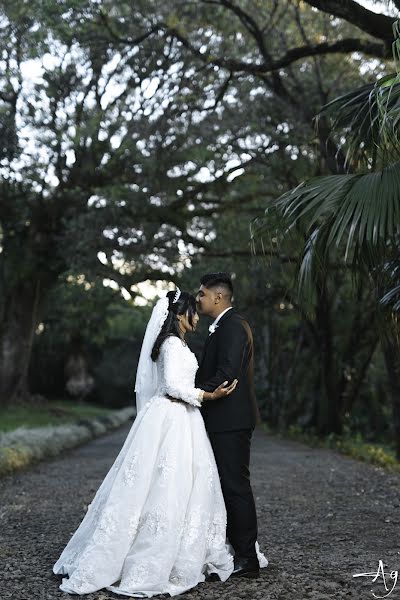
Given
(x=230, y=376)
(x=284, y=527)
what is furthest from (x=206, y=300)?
(x=284, y=527)

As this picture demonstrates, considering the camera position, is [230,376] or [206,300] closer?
[230,376]

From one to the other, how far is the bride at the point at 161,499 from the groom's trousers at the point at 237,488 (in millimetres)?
78

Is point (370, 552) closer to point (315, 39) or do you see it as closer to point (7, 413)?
point (315, 39)

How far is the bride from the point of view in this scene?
4.47 metres

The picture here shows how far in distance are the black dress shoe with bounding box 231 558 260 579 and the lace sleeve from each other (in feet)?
3.33

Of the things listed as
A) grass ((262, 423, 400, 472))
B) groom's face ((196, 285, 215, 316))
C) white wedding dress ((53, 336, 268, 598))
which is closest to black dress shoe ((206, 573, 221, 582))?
white wedding dress ((53, 336, 268, 598))

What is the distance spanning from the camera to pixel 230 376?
4.85 meters

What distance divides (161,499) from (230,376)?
0.85m

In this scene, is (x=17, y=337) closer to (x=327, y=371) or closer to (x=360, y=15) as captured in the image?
(x=327, y=371)

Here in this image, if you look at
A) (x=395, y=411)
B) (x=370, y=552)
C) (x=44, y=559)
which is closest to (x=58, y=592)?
(x=44, y=559)

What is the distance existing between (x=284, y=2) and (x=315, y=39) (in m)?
0.93

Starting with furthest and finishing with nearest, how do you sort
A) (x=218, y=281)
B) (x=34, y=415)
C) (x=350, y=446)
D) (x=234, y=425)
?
1. (x=34, y=415)
2. (x=350, y=446)
3. (x=218, y=281)
4. (x=234, y=425)

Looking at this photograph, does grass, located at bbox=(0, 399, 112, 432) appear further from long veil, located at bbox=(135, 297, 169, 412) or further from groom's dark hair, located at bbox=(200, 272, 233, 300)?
groom's dark hair, located at bbox=(200, 272, 233, 300)

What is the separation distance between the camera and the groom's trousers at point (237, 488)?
4.82 meters
